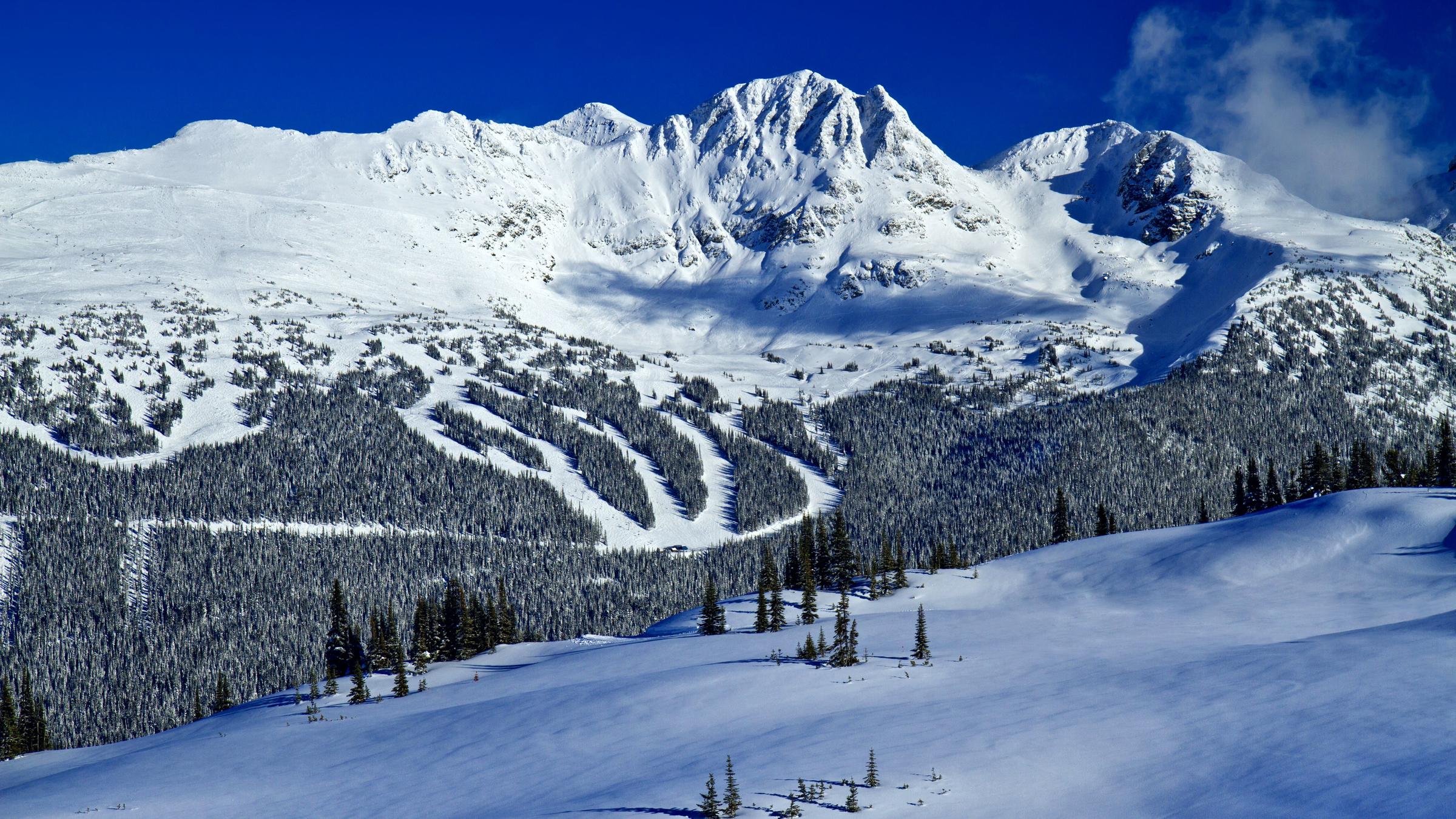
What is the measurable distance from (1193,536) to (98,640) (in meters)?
182

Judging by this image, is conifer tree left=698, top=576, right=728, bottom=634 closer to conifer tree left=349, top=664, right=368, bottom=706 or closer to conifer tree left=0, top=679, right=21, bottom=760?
conifer tree left=349, top=664, right=368, bottom=706

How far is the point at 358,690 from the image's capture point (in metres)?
75.8

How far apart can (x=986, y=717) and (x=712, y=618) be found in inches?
2116

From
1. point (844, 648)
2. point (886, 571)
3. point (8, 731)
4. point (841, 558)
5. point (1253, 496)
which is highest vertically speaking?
point (1253, 496)

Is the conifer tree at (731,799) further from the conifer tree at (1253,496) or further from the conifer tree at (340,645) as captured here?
the conifer tree at (1253,496)

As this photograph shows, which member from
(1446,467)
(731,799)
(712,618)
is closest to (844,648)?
(731,799)

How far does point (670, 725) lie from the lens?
54.0 meters

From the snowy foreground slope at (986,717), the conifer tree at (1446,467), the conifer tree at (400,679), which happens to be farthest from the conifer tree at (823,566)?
the conifer tree at (1446,467)

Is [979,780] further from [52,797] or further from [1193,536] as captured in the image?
[1193,536]

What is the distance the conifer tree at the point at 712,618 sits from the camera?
97.1 m

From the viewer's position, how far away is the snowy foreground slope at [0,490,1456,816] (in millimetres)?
36844

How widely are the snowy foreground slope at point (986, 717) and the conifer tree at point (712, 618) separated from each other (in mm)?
6611

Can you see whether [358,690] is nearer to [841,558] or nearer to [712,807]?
[712,807]

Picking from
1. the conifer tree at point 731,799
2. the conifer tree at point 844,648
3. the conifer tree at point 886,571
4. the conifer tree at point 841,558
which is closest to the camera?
the conifer tree at point 731,799
